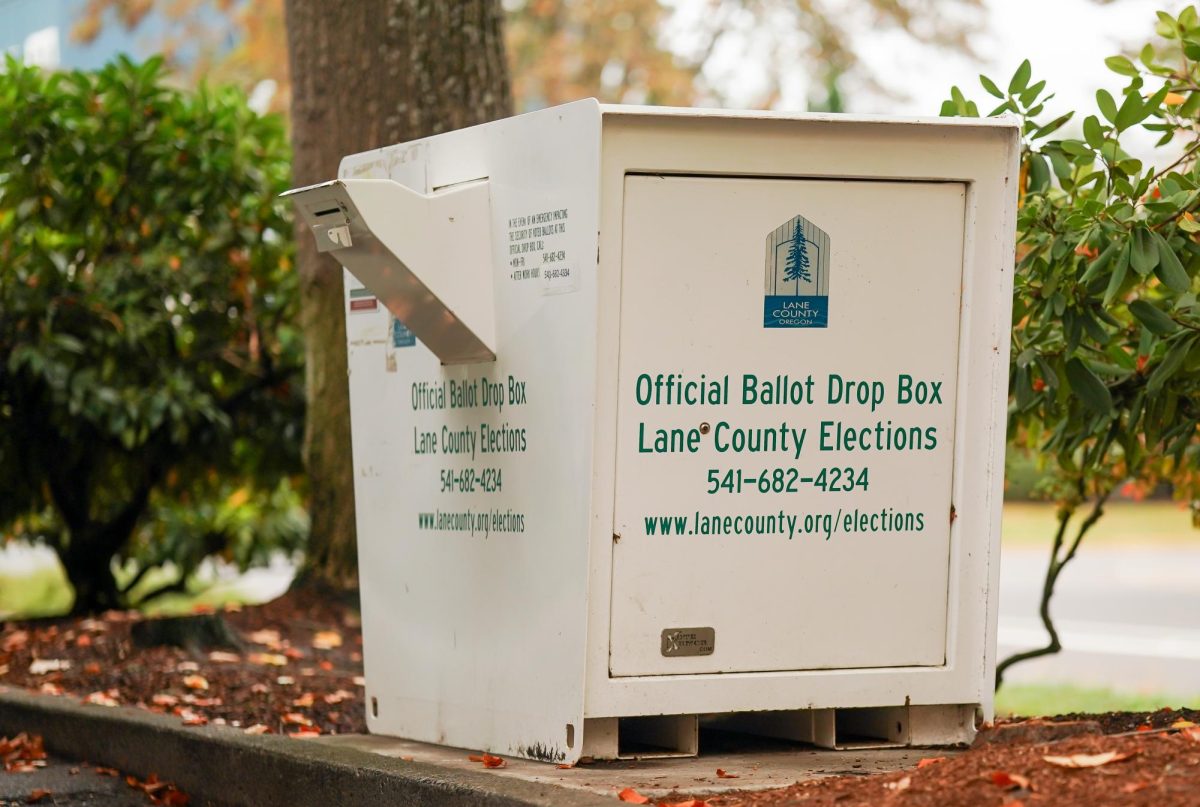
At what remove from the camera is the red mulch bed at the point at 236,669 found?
546cm

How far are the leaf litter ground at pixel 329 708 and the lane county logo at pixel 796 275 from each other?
1.08m

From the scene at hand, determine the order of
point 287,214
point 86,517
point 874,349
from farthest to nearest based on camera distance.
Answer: point 86,517, point 287,214, point 874,349

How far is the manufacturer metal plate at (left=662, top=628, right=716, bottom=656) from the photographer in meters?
3.88

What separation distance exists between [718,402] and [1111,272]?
1166mm

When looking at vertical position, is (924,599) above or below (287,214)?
below

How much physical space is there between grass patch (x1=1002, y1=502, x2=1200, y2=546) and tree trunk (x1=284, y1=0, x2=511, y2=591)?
15998mm

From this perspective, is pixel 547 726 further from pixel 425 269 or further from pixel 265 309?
pixel 265 309

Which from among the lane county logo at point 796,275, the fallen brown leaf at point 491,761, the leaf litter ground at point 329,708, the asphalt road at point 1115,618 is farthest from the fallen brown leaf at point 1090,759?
the asphalt road at point 1115,618

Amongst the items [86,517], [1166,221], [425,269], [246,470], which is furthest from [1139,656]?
[425,269]

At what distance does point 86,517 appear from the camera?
8789 millimetres

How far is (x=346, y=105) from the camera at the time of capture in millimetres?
6820

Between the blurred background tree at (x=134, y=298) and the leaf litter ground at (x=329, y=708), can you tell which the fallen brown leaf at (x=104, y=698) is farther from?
the blurred background tree at (x=134, y=298)

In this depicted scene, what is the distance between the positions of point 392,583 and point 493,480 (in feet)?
2.22

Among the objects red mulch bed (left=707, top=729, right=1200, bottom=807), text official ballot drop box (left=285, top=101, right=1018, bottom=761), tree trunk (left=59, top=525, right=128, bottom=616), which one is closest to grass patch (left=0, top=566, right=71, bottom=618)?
tree trunk (left=59, top=525, right=128, bottom=616)
